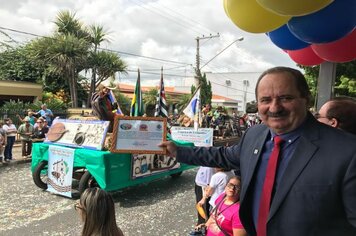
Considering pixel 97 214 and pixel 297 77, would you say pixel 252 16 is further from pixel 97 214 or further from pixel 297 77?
pixel 97 214

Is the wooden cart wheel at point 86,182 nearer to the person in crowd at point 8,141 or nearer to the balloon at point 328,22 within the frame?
the balloon at point 328,22

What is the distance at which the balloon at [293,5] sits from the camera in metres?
2.09

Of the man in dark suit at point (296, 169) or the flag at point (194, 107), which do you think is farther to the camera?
the flag at point (194, 107)

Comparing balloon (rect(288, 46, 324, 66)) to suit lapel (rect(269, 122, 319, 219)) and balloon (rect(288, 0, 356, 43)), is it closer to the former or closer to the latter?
balloon (rect(288, 0, 356, 43))

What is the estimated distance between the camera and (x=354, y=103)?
7.54 ft

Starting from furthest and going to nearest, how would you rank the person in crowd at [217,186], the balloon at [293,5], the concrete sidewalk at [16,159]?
the concrete sidewalk at [16,159] < the person in crowd at [217,186] < the balloon at [293,5]

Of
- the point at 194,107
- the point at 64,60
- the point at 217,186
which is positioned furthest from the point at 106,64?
the point at 217,186

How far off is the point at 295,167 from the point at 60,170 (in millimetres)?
6446

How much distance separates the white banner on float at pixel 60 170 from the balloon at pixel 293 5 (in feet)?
19.0

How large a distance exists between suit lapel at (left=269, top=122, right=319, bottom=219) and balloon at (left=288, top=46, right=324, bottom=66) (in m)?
2.13

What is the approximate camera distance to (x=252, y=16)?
2.62m

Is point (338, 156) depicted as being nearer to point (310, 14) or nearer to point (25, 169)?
point (310, 14)

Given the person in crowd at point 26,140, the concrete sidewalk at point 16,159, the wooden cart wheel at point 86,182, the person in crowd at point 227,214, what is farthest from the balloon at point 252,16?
the person in crowd at point 26,140

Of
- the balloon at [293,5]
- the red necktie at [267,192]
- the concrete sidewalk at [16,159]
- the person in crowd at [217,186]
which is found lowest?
the concrete sidewalk at [16,159]
